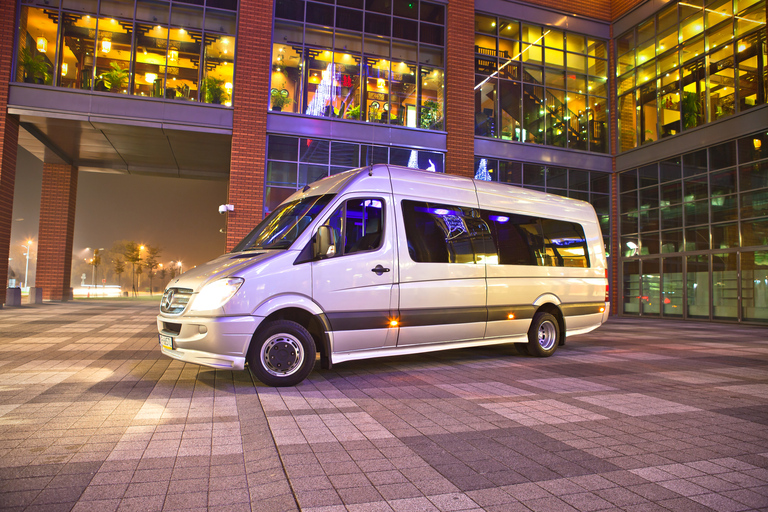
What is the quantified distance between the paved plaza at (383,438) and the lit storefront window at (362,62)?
11471 mm

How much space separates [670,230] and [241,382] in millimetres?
18551

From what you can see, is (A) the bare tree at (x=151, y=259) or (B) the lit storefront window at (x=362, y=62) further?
(A) the bare tree at (x=151, y=259)

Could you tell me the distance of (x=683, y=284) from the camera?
18.5 metres

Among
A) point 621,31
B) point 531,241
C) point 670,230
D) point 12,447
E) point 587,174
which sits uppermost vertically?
point 621,31

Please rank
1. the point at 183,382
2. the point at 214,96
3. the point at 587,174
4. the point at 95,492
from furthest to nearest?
the point at 587,174 → the point at 214,96 → the point at 183,382 → the point at 95,492

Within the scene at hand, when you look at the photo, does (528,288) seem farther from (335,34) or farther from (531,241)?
(335,34)

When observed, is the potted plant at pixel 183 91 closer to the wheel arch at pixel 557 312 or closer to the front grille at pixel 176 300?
the front grille at pixel 176 300

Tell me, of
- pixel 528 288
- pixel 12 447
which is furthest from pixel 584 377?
pixel 12 447

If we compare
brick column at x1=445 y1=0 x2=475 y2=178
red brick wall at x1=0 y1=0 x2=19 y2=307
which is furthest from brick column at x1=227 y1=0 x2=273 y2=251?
red brick wall at x1=0 y1=0 x2=19 y2=307

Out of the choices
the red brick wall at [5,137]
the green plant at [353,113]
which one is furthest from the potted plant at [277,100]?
the red brick wall at [5,137]

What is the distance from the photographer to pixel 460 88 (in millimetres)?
17906

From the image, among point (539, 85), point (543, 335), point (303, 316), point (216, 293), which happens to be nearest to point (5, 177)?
point (216, 293)

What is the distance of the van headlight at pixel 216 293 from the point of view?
17.9 ft

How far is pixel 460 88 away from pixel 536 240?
11181mm
